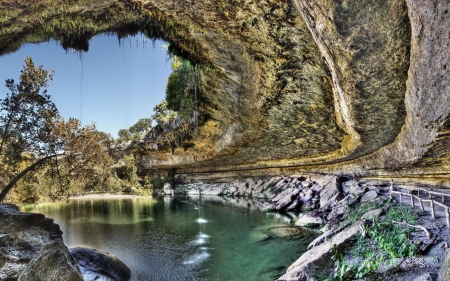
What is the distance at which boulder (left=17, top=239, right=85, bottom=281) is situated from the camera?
15.5 ft

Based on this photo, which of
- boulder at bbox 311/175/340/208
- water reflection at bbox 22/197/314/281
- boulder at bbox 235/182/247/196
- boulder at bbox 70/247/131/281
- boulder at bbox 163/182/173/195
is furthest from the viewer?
boulder at bbox 163/182/173/195

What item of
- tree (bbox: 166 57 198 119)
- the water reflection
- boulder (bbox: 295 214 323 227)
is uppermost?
tree (bbox: 166 57 198 119)

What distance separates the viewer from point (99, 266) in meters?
6.62

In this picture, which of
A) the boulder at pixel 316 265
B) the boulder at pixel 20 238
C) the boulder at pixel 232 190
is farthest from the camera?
the boulder at pixel 232 190

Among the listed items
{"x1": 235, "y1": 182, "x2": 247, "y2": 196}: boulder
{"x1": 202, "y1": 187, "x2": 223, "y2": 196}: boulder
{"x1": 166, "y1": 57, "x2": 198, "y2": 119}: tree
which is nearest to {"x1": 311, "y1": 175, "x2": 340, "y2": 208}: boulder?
{"x1": 235, "y1": 182, "x2": 247, "y2": 196}: boulder

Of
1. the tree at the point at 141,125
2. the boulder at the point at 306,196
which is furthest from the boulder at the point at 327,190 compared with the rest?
the tree at the point at 141,125

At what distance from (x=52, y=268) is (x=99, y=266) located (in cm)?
202

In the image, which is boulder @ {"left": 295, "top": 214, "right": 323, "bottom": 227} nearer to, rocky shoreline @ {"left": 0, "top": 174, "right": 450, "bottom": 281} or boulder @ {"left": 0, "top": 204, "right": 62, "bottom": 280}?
rocky shoreline @ {"left": 0, "top": 174, "right": 450, "bottom": 281}

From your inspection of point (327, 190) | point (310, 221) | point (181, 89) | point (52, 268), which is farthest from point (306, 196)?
point (52, 268)

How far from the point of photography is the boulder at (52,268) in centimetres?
472

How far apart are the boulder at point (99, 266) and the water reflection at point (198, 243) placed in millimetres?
500

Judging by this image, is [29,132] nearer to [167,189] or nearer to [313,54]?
[313,54]

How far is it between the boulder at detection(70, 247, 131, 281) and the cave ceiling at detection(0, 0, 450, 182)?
5913mm

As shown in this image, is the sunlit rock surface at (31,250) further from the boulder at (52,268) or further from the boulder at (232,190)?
the boulder at (232,190)
